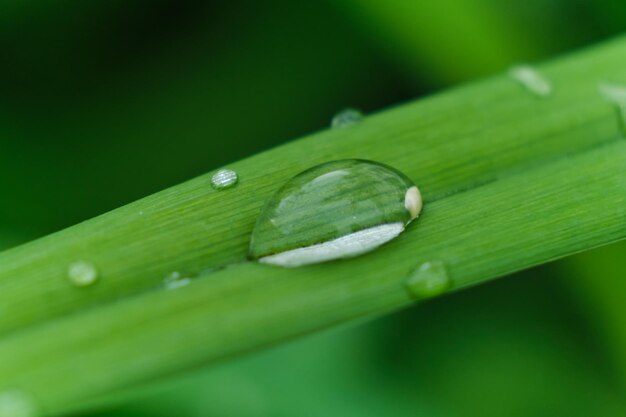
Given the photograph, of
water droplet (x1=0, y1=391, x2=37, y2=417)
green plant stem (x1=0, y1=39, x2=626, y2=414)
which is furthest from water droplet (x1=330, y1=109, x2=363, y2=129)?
water droplet (x1=0, y1=391, x2=37, y2=417)

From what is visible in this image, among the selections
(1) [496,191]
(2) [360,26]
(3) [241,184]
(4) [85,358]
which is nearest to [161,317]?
(4) [85,358]

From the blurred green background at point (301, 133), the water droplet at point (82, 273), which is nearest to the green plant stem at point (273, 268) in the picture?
the water droplet at point (82, 273)

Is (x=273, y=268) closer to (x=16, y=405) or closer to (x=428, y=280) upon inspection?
(x=428, y=280)

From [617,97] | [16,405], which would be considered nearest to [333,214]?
[16,405]

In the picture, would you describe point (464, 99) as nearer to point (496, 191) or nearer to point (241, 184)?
point (496, 191)

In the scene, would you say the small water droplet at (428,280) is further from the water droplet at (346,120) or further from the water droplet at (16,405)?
the water droplet at (16,405)

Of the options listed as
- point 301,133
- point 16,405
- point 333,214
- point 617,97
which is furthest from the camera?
point 301,133
